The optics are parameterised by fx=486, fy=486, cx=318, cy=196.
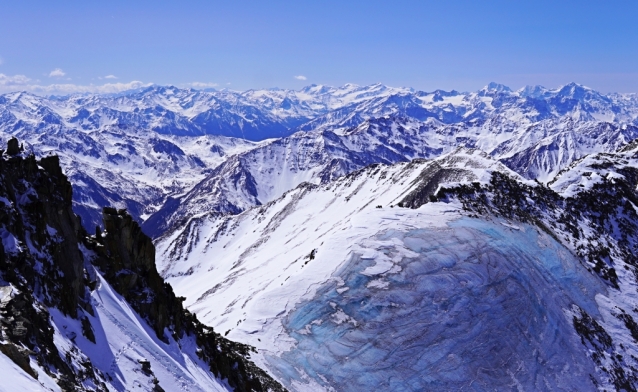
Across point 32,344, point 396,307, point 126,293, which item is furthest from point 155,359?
point 396,307

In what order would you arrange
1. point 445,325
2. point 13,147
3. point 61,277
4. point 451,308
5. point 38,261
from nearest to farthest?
1. point 38,261
2. point 61,277
3. point 13,147
4. point 445,325
5. point 451,308

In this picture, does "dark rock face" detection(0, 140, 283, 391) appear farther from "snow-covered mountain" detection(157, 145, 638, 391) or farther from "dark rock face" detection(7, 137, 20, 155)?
"snow-covered mountain" detection(157, 145, 638, 391)

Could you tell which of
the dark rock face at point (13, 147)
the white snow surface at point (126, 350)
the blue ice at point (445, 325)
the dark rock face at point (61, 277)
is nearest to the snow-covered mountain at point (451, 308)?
the blue ice at point (445, 325)

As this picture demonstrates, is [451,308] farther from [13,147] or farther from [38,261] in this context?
[13,147]

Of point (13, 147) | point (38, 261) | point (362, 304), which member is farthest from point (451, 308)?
point (13, 147)

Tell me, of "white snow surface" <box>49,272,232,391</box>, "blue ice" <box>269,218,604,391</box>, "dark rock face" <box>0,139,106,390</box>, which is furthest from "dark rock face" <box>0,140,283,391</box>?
"blue ice" <box>269,218,604,391</box>

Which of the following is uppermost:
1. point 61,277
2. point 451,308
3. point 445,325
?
point 451,308

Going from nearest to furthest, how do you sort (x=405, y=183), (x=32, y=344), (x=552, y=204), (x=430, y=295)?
(x=32, y=344), (x=430, y=295), (x=552, y=204), (x=405, y=183)

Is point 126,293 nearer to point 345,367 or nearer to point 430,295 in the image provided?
point 345,367
